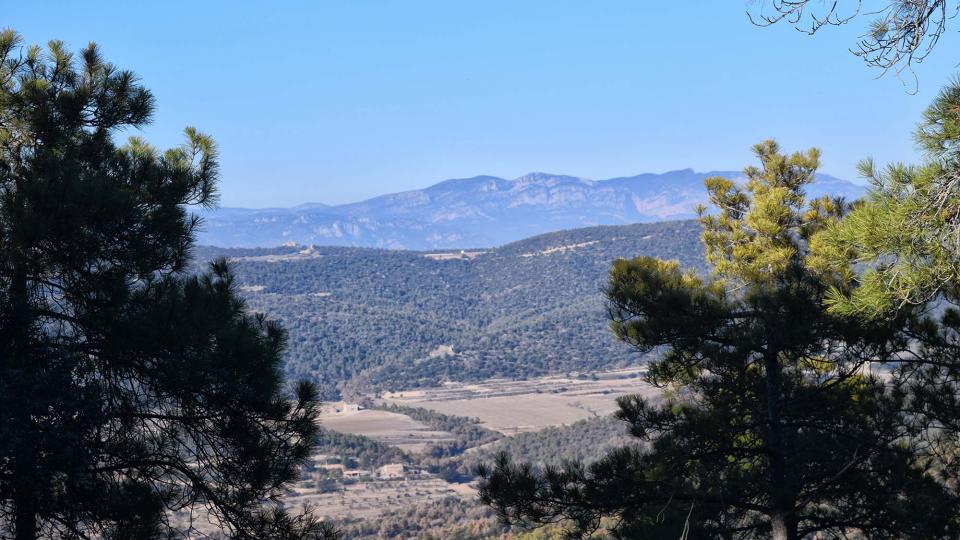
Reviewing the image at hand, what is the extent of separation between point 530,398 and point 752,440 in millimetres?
65714

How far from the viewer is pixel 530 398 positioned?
7481 centimetres

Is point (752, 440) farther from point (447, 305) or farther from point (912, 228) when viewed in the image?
point (447, 305)

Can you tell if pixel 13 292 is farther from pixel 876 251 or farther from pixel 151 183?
pixel 876 251

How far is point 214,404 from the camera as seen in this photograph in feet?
23.5

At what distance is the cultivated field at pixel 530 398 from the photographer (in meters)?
62.5

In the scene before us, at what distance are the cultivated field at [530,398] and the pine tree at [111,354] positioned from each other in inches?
1984

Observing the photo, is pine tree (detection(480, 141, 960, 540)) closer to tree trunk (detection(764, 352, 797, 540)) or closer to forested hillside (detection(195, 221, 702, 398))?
tree trunk (detection(764, 352, 797, 540))

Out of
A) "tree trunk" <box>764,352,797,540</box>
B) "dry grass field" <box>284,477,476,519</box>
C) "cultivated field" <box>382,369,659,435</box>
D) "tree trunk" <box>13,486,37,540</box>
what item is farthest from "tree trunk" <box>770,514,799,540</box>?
"cultivated field" <box>382,369,659,435</box>

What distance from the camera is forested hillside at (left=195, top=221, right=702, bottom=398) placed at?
90.7 metres

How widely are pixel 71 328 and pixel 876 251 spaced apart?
207 inches

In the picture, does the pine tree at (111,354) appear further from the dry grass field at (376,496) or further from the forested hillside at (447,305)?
the forested hillside at (447,305)

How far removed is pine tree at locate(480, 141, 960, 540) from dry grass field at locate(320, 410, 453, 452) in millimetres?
46088

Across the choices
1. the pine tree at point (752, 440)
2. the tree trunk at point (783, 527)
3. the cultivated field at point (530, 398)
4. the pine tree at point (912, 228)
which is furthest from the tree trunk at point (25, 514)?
the cultivated field at point (530, 398)

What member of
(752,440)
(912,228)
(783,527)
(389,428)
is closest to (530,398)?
(389,428)
